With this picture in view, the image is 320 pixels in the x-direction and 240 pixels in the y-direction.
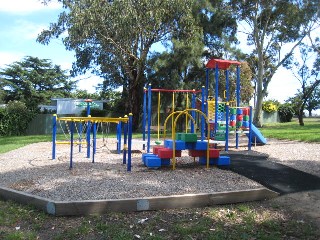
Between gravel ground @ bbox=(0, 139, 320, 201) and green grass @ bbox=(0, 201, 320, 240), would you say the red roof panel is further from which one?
green grass @ bbox=(0, 201, 320, 240)

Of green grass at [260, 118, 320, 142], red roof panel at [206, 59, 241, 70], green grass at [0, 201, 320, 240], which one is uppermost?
→ red roof panel at [206, 59, 241, 70]

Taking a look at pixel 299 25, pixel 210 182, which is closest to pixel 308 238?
pixel 210 182

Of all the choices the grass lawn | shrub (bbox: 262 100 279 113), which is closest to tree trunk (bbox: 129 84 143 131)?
the grass lawn

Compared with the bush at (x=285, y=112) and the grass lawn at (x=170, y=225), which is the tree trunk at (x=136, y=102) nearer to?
the grass lawn at (x=170, y=225)

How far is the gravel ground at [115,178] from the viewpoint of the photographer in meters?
5.85

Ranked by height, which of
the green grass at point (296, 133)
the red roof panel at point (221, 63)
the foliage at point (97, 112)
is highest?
the red roof panel at point (221, 63)

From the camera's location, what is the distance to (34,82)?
5812 cm

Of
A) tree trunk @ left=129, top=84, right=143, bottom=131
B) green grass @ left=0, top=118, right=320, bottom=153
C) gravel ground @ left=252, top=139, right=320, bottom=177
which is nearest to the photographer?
gravel ground @ left=252, top=139, right=320, bottom=177

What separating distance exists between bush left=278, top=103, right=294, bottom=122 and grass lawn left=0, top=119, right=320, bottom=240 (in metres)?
48.6

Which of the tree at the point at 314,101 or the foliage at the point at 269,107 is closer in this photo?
the foliage at the point at 269,107

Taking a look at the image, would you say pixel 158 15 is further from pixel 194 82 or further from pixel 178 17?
pixel 194 82

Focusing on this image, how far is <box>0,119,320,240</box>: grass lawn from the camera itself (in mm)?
4434

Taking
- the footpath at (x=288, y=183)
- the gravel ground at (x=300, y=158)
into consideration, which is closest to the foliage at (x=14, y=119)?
the gravel ground at (x=300, y=158)

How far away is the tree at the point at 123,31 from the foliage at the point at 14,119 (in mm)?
5327
